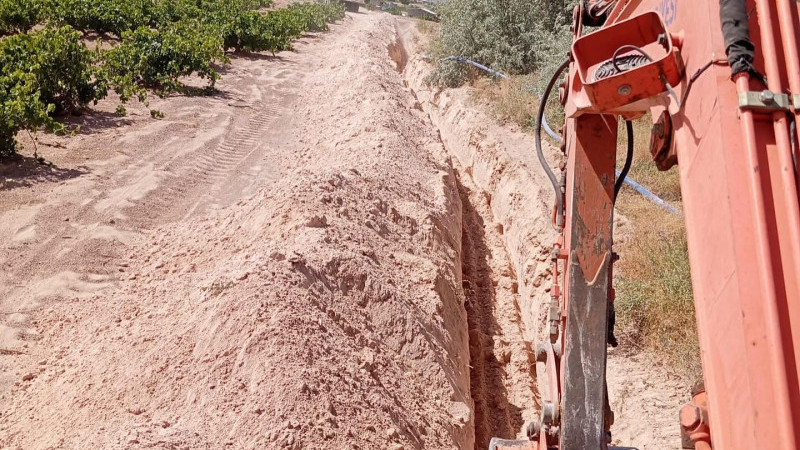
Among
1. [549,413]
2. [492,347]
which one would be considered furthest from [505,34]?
[549,413]

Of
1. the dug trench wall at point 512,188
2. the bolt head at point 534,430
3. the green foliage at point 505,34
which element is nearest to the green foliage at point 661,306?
the dug trench wall at point 512,188

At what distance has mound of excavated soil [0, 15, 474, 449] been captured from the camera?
15.5ft

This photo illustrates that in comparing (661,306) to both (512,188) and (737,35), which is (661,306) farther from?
(737,35)

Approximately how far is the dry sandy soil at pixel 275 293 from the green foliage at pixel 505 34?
493cm

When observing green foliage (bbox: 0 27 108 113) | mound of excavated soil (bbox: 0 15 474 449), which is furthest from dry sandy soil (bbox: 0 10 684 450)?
green foliage (bbox: 0 27 108 113)

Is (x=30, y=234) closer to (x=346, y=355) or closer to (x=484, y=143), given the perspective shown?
(x=346, y=355)

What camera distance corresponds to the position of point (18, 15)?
59.5ft

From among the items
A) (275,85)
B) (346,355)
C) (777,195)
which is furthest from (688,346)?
(275,85)

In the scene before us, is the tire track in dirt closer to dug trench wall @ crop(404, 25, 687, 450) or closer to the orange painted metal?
dug trench wall @ crop(404, 25, 687, 450)

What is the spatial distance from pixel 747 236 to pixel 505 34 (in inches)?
679

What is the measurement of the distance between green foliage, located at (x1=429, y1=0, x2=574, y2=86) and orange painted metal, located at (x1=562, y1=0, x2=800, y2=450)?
1486 cm

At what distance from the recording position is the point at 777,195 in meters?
1.88

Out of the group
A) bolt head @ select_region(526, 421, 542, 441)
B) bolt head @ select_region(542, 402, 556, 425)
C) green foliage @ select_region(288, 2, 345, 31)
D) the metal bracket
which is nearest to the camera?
the metal bracket

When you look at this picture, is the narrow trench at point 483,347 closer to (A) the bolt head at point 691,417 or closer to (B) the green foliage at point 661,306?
(B) the green foliage at point 661,306
